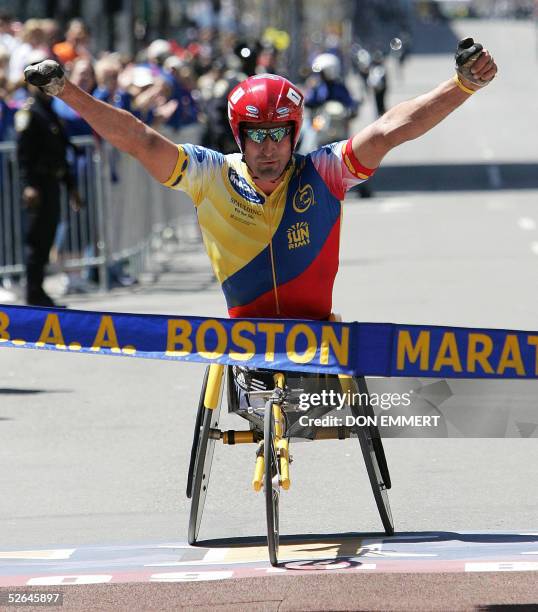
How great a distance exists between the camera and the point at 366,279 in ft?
54.9

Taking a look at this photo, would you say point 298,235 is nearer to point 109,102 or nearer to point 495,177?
point 109,102

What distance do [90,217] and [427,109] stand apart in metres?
10.2

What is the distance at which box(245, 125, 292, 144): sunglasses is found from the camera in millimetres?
6355

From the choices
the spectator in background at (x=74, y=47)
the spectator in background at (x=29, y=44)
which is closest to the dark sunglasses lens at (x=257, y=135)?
the spectator in background at (x=29, y=44)

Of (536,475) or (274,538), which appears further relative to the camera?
(536,475)

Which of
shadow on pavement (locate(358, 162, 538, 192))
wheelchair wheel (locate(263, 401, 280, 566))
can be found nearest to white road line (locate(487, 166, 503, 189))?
shadow on pavement (locate(358, 162, 538, 192))

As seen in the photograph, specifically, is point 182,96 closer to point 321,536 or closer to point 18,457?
point 18,457

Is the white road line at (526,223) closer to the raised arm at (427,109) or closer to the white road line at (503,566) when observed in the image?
the raised arm at (427,109)

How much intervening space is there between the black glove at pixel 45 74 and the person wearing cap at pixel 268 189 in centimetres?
29

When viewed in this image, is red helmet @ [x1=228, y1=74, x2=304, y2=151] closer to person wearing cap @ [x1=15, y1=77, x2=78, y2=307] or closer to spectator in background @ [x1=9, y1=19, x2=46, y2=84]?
person wearing cap @ [x1=15, y1=77, x2=78, y2=307]

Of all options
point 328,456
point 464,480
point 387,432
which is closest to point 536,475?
point 464,480

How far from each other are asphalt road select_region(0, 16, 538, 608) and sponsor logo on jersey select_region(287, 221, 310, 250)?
1313 millimetres

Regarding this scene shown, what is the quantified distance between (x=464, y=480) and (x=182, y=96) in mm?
13763

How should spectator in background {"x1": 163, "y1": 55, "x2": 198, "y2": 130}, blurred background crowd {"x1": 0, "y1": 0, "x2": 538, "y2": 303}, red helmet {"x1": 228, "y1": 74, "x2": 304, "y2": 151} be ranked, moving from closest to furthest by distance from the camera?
red helmet {"x1": 228, "y1": 74, "x2": 304, "y2": 151} < blurred background crowd {"x1": 0, "y1": 0, "x2": 538, "y2": 303} < spectator in background {"x1": 163, "y1": 55, "x2": 198, "y2": 130}
